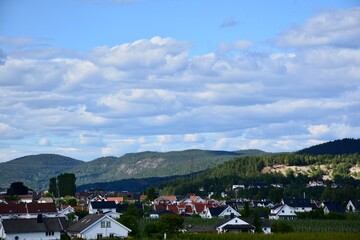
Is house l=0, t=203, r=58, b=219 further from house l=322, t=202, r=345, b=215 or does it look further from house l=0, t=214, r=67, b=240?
house l=322, t=202, r=345, b=215

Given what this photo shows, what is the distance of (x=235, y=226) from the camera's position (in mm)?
68000

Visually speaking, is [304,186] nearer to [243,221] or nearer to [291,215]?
[291,215]

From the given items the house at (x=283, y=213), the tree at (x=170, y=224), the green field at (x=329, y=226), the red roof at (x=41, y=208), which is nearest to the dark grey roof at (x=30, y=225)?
the tree at (x=170, y=224)

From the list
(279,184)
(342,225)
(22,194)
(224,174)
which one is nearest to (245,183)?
(279,184)

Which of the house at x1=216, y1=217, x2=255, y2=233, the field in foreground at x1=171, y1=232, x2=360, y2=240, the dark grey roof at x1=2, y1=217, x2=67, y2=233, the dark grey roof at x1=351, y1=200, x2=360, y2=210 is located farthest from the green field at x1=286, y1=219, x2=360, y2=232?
the dark grey roof at x1=351, y1=200, x2=360, y2=210

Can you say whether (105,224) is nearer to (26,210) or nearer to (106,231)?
(106,231)

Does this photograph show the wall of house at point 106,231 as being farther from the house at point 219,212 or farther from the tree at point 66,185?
the tree at point 66,185

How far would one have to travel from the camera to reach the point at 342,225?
245 feet

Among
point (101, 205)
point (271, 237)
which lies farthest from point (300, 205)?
point (271, 237)

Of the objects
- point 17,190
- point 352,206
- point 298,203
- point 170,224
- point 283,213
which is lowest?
point 170,224

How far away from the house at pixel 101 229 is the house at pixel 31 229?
1.97m

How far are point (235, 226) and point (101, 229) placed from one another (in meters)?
15.2

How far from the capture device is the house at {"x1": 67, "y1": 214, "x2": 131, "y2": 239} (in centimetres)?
5840

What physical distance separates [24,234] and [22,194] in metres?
63.5
